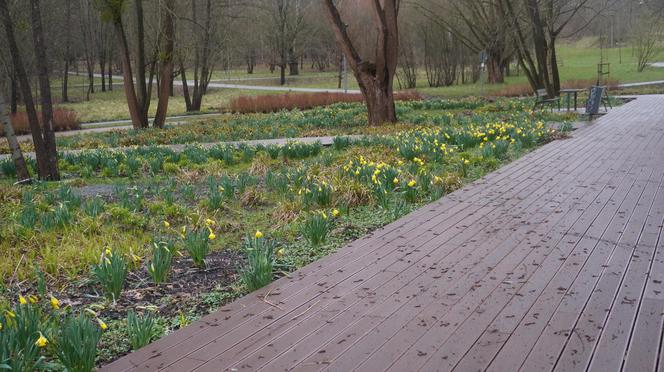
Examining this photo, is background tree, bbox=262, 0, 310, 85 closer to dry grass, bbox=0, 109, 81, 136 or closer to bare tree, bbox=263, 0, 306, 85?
bare tree, bbox=263, 0, 306, 85

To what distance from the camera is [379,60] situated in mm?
15047

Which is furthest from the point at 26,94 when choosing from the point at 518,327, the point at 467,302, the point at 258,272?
the point at 518,327

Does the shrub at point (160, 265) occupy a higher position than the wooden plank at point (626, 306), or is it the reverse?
the shrub at point (160, 265)

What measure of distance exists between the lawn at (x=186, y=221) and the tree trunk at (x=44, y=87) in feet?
1.35

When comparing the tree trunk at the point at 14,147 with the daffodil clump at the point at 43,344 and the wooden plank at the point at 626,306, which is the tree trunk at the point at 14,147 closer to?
the daffodil clump at the point at 43,344

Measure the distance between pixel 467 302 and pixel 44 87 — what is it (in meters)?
7.32

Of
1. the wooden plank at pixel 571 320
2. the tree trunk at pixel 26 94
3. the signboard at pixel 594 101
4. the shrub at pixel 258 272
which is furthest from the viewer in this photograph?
the signboard at pixel 594 101

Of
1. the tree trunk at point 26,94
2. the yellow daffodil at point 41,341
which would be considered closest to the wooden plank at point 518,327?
the yellow daffodil at point 41,341

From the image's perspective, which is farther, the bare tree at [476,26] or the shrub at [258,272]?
the bare tree at [476,26]

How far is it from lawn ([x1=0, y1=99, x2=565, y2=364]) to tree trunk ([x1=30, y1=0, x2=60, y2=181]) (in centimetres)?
41

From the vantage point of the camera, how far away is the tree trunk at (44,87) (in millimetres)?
8562

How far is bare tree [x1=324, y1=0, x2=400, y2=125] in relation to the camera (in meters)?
14.9

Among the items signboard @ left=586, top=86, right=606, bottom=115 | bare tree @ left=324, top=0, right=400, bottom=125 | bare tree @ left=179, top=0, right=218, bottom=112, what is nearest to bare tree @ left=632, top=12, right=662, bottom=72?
bare tree @ left=179, top=0, right=218, bottom=112

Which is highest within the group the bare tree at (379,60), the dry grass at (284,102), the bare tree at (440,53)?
the bare tree at (440,53)
